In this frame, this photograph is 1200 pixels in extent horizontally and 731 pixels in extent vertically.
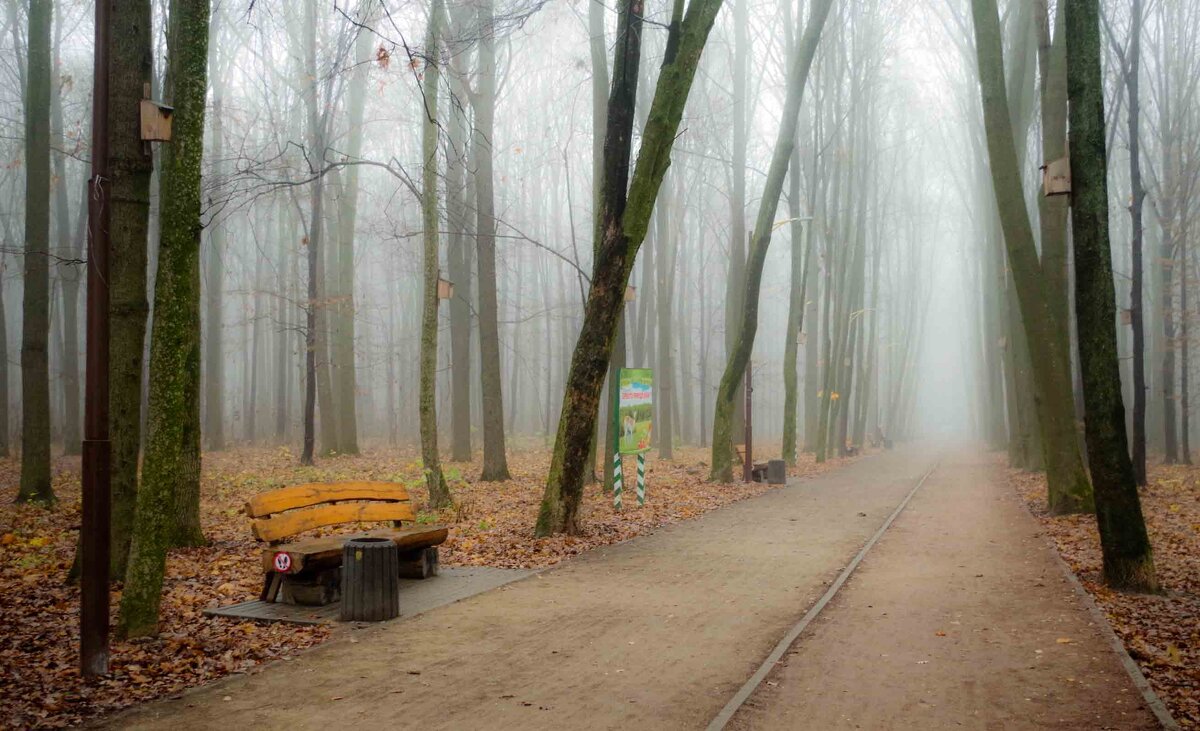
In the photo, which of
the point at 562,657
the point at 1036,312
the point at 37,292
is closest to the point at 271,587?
the point at 562,657

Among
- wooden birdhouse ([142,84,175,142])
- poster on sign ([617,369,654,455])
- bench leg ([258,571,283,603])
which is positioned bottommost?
bench leg ([258,571,283,603])

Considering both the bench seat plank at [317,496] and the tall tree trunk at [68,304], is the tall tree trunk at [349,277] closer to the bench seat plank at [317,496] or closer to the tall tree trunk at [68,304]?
the tall tree trunk at [68,304]

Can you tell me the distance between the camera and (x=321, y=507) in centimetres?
954

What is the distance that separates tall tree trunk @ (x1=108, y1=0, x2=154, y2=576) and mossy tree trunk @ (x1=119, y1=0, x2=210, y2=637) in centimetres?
55

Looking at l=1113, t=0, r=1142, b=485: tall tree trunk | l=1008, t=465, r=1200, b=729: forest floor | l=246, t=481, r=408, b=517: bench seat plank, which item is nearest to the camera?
l=1008, t=465, r=1200, b=729: forest floor

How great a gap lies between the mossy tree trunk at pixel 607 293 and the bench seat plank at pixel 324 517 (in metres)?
2.48

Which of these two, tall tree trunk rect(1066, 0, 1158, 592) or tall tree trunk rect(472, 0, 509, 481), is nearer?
tall tree trunk rect(1066, 0, 1158, 592)

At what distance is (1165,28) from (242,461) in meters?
27.4

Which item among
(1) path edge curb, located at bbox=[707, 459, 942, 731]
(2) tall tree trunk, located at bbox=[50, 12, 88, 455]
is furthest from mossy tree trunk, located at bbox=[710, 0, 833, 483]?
(2) tall tree trunk, located at bbox=[50, 12, 88, 455]

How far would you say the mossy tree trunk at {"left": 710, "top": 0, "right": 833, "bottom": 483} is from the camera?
20.4 metres

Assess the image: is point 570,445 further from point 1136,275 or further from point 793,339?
point 793,339

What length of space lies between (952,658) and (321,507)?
6149mm

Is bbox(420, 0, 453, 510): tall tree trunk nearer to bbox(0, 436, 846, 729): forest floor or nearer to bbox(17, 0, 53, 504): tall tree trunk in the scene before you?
bbox(0, 436, 846, 729): forest floor

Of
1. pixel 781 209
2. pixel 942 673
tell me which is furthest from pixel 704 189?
pixel 942 673
